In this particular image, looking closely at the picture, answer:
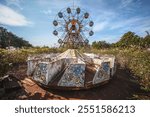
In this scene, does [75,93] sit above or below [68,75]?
below

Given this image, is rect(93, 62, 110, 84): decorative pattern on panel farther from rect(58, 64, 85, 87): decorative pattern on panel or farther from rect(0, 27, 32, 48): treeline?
rect(0, 27, 32, 48): treeline

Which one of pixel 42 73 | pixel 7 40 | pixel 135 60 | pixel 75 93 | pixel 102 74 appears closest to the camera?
Answer: pixel 75 93

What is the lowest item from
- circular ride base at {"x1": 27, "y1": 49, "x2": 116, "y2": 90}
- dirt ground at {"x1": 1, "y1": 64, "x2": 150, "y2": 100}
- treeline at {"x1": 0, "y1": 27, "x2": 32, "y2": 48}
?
dirt ground at {"x1": 1, "y1": 64, "x2": 150, "y2": 100}

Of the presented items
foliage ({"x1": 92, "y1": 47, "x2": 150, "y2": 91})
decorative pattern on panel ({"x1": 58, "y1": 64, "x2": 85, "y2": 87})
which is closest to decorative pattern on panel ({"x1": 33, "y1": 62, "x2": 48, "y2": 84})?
decorative pattern on panel ({"x1": 58, "y1": 64, "x2": 85, "y2": 87})

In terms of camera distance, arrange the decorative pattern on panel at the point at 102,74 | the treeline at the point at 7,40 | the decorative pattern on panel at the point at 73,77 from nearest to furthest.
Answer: the decorative pattern on panel at the point at 73,77, the decorative pattern on panel at the point at 102,74, the treeline at the point at 7,40

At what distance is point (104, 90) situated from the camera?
5660 millimetres

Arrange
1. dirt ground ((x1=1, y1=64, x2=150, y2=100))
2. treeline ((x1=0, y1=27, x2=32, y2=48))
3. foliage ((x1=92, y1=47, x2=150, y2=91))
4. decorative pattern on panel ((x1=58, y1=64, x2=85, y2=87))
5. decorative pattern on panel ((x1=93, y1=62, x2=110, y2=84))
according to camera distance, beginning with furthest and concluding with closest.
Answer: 1. treeline ((x1=0, y1=27, x2=32, y2=48))
2. foliage ((x1=92, y1=47, x2=150, y2=91))
3. decorative pattern on panel ((x1=93, y1=62, x2=110, y2=84))
4. decorative pattern on panel ((x1=58, y1=64, x2=85, y2=87))
5. dirt ground ((x1=1, y1=64, x2=150, y2=100))

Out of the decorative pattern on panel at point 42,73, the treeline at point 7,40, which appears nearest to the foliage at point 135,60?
the decorative pattern on panel at point 42,73

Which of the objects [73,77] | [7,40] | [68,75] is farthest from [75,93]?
[7,40]

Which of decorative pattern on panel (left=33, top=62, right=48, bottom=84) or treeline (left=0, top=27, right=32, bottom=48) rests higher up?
treeline (left=0, top=27, right=32, bottom=48)

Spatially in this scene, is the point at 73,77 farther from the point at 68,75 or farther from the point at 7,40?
the point at 7,40

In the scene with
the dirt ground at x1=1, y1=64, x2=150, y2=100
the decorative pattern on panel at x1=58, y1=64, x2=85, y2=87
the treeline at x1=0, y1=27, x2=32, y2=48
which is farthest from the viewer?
the treeline at x1=0, y1=27, x2=32, y2=48

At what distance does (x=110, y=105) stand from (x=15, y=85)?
370 cm

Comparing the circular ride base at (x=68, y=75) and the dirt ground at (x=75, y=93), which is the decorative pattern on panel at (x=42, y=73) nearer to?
the circular ride base at (x=68, y=75)
